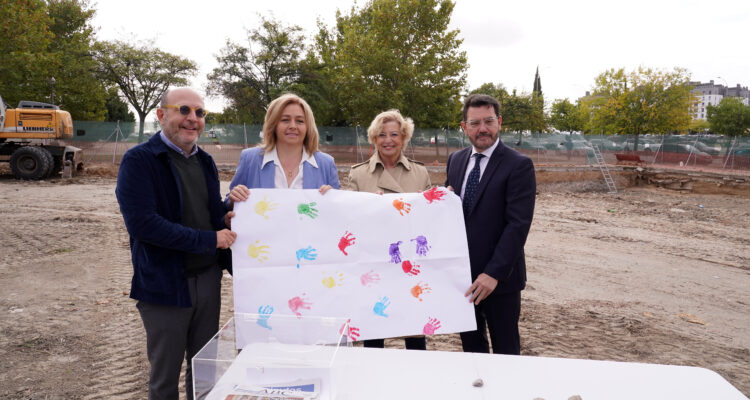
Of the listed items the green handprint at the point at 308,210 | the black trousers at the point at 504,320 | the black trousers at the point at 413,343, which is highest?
the green handprint at the point at 308,210

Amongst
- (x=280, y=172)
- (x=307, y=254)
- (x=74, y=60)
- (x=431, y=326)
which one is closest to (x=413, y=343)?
(x=431, y=326)

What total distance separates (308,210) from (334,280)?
1.43ft

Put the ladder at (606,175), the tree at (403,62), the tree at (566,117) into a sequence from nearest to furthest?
the ladder at (606,175) → the tree at (403,62) → the tree at (566,117)

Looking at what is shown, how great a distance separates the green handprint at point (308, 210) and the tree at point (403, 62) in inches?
973

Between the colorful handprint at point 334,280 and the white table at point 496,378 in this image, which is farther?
the colorful handprint at point 334,280

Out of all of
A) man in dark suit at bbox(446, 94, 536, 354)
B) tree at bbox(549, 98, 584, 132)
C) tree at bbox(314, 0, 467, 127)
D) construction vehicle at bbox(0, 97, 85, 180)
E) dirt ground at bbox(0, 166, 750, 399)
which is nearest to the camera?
man in dark suit at bbox(446, 94, 536, 354)

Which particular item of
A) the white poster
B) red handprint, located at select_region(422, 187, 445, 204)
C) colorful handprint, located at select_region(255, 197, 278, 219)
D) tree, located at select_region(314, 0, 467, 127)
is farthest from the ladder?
colorful handprint, located at select_region(255, 197, 278, 219)

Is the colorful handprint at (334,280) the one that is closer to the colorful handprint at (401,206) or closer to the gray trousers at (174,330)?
the colorful handprint at (401,206)

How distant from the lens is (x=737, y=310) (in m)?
6.43

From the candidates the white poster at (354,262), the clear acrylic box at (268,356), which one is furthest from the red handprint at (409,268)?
the clear acrylic box at (268,356)

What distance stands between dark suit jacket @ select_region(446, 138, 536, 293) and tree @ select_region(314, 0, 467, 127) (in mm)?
24305

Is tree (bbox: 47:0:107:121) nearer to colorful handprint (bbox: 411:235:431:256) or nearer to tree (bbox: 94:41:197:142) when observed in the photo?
tree (bbox: 94:41:197:142)

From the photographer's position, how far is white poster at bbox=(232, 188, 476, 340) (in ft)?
8.20

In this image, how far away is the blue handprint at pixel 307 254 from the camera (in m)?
2.55
